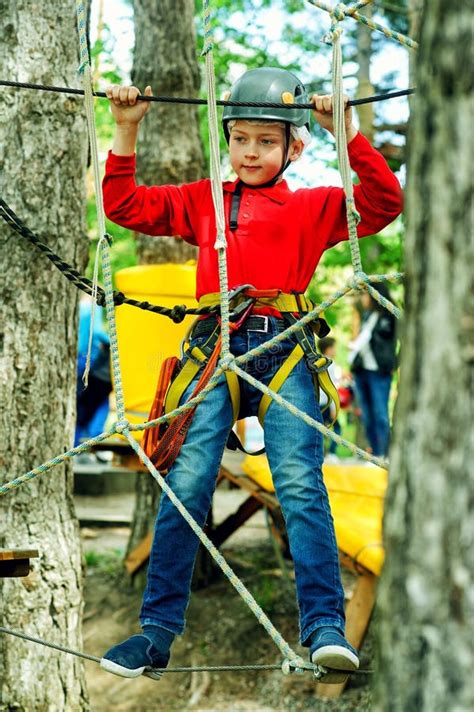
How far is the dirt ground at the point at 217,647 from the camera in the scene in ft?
16.4

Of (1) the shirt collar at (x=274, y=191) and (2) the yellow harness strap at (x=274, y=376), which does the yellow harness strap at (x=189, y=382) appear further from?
(1) the shirt collar at (x=274, y=191)

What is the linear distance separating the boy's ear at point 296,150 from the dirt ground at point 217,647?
2.62m

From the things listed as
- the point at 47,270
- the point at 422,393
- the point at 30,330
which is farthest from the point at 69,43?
the point at 422,393

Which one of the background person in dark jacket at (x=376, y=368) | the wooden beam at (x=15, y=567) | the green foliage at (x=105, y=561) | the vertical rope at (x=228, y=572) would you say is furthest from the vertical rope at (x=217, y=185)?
the background person in dark jacket at (x=376, y=368)

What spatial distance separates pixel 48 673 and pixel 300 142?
6.35 ft

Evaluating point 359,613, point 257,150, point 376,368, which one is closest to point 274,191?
point 257,150

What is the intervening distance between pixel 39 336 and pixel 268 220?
3.26ft

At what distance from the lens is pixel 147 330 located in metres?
4.71

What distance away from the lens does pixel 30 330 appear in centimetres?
334

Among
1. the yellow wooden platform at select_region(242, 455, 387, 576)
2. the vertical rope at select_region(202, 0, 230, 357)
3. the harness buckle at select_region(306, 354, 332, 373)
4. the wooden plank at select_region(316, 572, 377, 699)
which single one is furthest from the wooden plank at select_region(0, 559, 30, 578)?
the wooden plank at select_region(316, 572, 377, 699)

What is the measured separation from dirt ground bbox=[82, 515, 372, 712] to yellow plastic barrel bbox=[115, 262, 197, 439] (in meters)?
1.33

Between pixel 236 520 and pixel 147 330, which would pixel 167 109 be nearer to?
pixel 147 330

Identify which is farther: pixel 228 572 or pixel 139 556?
pixel 139 556

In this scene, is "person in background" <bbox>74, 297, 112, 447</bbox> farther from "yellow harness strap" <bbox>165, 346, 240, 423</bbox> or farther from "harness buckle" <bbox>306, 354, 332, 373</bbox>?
"harness buckle" <bbox>306, 354, 332, 373</bbox>
